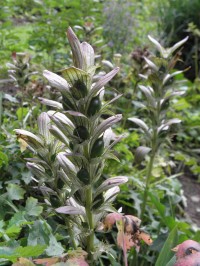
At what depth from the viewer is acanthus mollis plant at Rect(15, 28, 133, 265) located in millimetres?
1194

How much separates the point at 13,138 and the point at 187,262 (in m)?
1.25

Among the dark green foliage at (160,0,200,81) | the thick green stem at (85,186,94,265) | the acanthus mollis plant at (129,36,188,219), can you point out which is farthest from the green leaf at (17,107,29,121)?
the dark green foliage at (160,0,200,81)

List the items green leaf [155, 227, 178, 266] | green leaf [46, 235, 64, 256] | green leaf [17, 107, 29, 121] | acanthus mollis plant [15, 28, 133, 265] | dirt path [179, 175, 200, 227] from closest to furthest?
acanthus mollis plant [15, 28, 133, 265] → green leaf [46, 235, 64, 256] → green leaf [155, 227, 178, 266] → green leaf [17, 107, 29, 121] → dirt path [179, 175, 200, 227]

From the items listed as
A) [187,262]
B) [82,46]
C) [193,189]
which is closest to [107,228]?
[187,262]

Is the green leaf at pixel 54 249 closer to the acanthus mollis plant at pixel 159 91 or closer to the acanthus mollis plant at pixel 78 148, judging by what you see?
the acanthus mollis plant at pixel 78 148

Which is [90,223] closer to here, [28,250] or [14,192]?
[28,250]

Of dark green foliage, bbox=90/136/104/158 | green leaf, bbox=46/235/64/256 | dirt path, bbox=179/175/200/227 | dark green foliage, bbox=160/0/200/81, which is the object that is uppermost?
dark green foliage, bbox=90/136/104/158

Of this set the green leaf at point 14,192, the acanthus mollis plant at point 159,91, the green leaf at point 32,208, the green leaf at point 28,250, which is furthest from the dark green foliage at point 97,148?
the acanthus mollis plant at point 159,91

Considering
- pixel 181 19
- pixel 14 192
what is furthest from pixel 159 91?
pixel 181 19

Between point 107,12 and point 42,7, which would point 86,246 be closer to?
point 42,7

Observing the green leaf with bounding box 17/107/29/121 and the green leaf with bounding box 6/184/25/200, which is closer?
the green leaf with bounding box 6/184/25/200

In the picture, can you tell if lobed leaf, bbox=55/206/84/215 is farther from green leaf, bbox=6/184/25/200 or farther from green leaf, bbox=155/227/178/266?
green leaf, bbox=6/184/25/200

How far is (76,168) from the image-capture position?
135 centimetres

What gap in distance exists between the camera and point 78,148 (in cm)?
127
